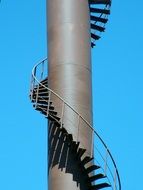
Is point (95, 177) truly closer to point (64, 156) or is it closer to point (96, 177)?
point (96, 177)

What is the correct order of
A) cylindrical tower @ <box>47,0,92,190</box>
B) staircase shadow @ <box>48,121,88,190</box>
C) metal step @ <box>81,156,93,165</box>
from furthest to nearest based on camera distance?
cylindrical tower @ <box>47,0,92,190</box>
staircase shadow @ <box>48,121,88,190</box>
metal step @ <box>81,156,93,165</box>

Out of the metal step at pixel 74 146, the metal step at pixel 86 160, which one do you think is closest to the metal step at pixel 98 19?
the metal step at pixel 74 146

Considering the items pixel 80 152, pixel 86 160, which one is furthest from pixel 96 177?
pixel 80 152

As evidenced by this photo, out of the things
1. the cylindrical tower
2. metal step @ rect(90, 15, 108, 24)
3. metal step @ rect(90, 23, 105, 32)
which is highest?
metal step @ rect(90, 15, 108, 24)

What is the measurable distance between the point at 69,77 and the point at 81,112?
163cm

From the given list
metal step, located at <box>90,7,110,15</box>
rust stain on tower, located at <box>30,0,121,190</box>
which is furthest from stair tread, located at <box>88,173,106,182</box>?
metal step, located at <box>90,7,110,15</box>

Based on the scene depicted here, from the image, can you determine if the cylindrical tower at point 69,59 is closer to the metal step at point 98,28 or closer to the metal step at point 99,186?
the metal step at point 99,186

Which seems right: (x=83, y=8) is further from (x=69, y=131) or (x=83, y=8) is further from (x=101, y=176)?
(x=101, y=176)

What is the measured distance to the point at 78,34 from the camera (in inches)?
1110

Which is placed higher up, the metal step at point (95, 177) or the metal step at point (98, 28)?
the metal step at point (98, 28)

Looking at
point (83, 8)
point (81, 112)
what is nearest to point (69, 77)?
point (81, 112)

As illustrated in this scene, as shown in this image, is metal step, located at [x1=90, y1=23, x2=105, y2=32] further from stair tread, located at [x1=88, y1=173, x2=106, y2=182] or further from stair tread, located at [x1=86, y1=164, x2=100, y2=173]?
stair tread, located at [x1=88, y1=173, x2=106, y2=182]

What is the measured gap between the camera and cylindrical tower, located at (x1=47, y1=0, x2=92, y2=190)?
1031 inches

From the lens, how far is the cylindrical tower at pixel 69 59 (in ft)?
85.9
